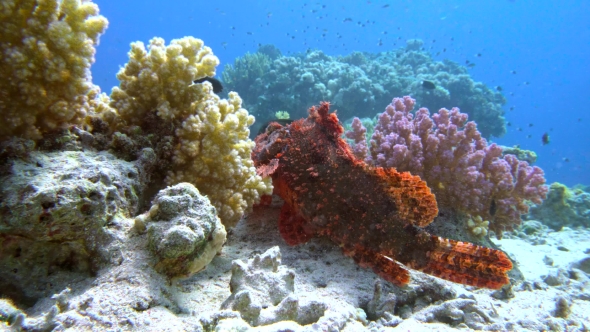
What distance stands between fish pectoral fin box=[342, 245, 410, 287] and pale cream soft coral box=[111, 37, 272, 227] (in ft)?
4.13

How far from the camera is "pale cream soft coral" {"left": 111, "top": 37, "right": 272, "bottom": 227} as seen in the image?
107 inches

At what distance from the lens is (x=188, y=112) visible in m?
2.89

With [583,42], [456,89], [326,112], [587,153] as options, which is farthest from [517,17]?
[326,112]

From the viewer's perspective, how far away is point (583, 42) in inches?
4584

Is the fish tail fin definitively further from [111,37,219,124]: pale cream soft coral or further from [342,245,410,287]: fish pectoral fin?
[111,37,219,124]: pale cream soft coral

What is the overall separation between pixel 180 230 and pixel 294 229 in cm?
161

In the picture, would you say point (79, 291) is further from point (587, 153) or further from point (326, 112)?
point (587, 153)

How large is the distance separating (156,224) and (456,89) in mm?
21262

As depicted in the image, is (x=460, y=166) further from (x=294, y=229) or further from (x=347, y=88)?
(x=347, y=88)

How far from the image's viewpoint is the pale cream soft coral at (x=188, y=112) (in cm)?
272

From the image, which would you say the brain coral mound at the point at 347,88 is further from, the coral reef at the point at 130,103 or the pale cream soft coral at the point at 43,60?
the pale cream soft coral at the point at 43,60

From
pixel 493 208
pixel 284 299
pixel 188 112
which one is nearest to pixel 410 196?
pixel 284 299

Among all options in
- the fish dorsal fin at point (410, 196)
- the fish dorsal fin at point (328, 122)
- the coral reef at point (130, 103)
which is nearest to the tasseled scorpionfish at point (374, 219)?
the fish dorsal fin at point (410, 196)

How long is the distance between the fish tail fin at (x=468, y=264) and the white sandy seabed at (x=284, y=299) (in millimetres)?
138
